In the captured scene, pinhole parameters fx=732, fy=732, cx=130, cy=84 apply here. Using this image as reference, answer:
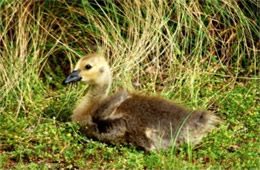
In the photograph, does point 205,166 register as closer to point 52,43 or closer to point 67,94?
point 67,94

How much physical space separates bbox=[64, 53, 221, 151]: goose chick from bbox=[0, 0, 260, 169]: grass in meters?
0.11

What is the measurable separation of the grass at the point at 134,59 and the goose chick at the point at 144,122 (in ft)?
0.36

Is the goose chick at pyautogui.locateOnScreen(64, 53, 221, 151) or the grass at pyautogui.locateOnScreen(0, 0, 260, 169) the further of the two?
the grass at pyautogui.locateOnScreen(0, 0, 260, 169)

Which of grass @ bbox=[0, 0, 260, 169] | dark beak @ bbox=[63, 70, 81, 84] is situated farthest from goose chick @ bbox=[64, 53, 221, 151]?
dark beak @ bbox=[63, 70, 81, 84]

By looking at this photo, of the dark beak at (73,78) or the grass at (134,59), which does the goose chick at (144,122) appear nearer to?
the grass at (134,59)

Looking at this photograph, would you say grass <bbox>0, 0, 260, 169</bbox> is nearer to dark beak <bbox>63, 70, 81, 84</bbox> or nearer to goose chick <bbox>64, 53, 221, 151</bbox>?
goose chick <bbox>64, 53, 221, 151</bbox>

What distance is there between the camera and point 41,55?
22.4 ft

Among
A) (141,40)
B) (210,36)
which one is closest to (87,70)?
(141,40)

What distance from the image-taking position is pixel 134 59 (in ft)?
21.9

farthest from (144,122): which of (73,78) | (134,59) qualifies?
(134,59)

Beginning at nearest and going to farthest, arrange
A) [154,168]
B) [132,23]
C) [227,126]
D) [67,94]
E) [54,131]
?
[154,168] → [54,131] → [227,126] → [67,94] → [132,23]

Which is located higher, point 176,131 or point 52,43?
point 52,43

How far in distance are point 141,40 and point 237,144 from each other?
153cm

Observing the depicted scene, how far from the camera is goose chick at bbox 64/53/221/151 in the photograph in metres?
5.49
